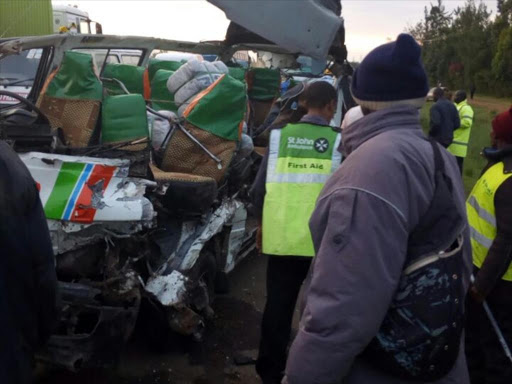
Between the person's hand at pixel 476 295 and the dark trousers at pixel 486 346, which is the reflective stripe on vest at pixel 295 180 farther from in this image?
the dark trousers at pixel 486 346

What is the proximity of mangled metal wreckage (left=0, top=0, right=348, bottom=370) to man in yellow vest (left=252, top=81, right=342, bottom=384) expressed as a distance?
0.65 m

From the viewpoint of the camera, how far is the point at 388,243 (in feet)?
5.22

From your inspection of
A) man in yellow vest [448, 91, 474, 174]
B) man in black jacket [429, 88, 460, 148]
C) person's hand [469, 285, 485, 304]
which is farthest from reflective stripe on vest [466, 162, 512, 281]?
man in yellow vest [448, 91, 474, 174]

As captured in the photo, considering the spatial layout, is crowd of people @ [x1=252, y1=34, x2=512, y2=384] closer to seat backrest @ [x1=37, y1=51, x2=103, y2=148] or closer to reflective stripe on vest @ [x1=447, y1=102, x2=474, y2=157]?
seat backrest @ [x1=37, y1=51, x2=103, y2=148]

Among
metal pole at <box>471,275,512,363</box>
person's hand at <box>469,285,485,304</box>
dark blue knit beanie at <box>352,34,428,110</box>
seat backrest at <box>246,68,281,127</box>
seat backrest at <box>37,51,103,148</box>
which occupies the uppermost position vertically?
dark blue knit beanie at <box>352,34,428,110</box>

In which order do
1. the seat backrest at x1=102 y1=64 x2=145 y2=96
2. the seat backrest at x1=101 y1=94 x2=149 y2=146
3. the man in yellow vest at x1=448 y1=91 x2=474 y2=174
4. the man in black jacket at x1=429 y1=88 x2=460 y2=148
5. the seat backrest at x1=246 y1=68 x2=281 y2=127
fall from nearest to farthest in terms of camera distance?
the seat backrest at x1=101 y1=94 x2=149 y2=146
the seat backrest at x1=102 y1=64 x2=145 y2=96
the seat backrest at x1=246 y1=68 x2=281 y2=127
the man in black jacket at x1=429 y1=88 x2=460 y2=148
the man in yellow vest at x1=448 y1=91 x2=474 y2=174

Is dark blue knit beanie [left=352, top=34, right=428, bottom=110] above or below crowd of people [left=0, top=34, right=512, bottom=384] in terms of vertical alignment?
above

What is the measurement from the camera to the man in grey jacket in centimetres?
158

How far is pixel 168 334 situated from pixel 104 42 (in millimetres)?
2476

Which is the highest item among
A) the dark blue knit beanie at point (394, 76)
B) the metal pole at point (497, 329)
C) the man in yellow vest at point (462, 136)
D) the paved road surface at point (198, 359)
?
the dark blue knit beanie at point (394, 76)

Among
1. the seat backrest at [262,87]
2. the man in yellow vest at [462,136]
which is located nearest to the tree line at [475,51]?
the man in yellow vest at [462,136]

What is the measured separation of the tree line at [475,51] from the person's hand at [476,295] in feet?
79.7

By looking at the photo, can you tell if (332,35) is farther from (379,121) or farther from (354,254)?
(354,254)

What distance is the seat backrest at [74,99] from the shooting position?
377cm
